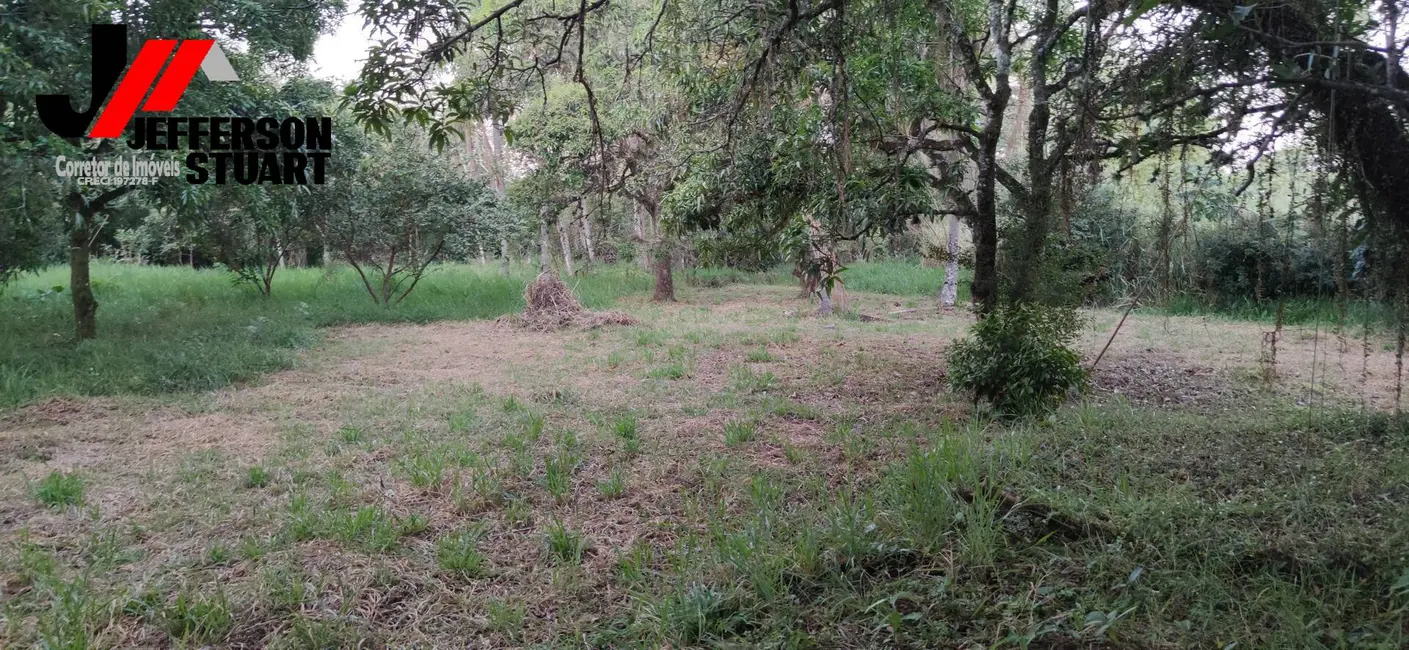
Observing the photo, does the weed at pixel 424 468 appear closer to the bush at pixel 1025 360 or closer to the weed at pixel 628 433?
the weed at pixel 628 433

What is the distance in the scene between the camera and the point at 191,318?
10.0 m

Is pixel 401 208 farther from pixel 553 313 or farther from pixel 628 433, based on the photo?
pixel 628 433

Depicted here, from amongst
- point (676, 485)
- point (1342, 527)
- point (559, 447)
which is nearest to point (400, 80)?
point (559, 447)

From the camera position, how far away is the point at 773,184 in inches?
245

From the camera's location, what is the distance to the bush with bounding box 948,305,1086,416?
5.18 metres

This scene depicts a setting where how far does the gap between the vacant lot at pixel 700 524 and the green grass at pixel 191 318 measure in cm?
77

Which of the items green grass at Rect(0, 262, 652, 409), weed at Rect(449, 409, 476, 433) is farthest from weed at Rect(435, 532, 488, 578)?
green grass at Rect(0, 262, 652, 409)

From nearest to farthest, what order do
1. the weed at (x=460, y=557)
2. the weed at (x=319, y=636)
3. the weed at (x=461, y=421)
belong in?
the weed at (x=319, y=636) < the weed at (x=460, y=557) < the weed at (x=461, y=421)

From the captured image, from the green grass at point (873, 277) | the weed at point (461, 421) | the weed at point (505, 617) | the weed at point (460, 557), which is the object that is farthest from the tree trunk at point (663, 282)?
the weed at point (505, 617)

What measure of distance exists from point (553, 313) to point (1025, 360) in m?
7.62

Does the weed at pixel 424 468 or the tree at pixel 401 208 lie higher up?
the tree at pixel 401 208

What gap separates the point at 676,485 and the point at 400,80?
106 inches

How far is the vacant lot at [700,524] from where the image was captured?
2482 mm

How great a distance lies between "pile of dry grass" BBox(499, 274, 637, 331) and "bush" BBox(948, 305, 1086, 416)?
6.51 meters
